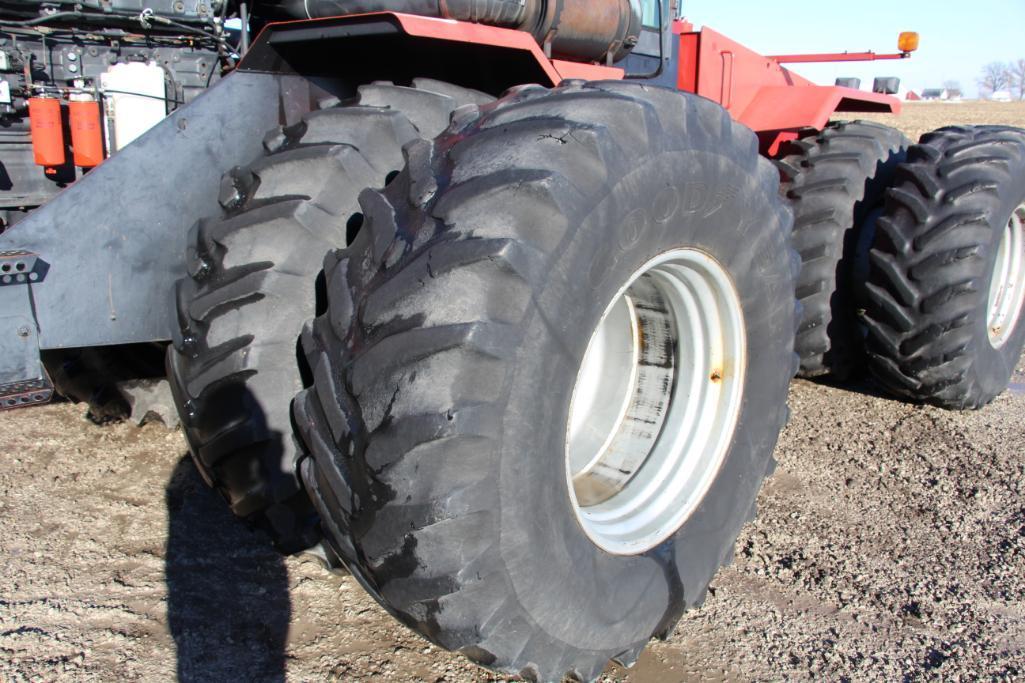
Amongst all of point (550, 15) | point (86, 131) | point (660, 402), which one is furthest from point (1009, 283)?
point (86, 131)

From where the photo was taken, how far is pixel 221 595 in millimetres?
2646

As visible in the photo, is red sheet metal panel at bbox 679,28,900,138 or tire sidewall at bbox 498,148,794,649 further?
red sheet metal panel at bbox 679,28,900,138

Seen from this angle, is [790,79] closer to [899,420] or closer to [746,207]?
[899,420]

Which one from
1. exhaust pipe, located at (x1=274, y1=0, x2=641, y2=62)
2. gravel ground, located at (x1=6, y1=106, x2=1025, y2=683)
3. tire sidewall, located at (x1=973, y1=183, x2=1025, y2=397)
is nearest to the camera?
gravel ground, located at (x1=6, y1=106, x2=1025, y2=683)

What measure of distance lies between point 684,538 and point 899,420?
231cm

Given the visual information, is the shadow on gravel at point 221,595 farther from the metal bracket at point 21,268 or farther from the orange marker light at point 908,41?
the orange marker light at point 908,41

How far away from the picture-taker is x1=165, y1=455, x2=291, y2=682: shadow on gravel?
235cm

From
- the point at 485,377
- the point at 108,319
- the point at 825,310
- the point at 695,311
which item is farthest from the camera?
the point at 825,310

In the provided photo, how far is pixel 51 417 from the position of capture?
13.0ft

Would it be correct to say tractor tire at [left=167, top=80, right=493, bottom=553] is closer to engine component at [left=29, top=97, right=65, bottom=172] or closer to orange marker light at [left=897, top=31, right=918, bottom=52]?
engine component at [left=29, top=97, right=65, bottom=172]

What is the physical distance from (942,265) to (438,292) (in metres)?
2.94

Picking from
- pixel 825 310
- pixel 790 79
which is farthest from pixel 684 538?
pixel 790 79

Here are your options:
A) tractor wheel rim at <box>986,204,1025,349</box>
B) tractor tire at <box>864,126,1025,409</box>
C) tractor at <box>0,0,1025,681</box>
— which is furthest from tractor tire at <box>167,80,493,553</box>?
tractor wheel rim at <box>986,204,1025,349</box>

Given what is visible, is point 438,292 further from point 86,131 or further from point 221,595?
point 86,131
